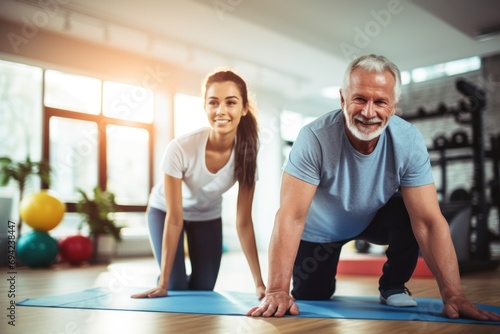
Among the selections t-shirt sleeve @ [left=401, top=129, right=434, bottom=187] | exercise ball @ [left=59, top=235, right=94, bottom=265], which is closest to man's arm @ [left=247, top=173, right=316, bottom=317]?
t-shirt sleeve @ [left=401, top=129, right=434, bottom=187]

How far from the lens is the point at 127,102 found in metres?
6.43

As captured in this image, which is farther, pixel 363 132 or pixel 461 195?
pixel 461 195

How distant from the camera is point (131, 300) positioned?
2.14m

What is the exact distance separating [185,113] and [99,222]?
7.64 feet

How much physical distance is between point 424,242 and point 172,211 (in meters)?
1.12

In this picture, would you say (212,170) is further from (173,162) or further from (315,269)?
(315,269)

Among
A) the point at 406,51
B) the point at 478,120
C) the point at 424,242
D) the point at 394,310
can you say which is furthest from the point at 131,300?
the point at 406,51

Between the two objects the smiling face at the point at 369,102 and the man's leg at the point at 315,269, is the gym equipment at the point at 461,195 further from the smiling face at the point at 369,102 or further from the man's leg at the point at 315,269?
the smiling face at the point at 369,102

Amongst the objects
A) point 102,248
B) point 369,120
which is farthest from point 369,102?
point 102,248

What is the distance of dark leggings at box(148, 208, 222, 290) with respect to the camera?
2.64 metres

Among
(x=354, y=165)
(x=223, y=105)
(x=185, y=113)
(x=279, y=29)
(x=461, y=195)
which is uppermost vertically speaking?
(x=279, y=29)

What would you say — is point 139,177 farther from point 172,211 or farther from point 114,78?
point 172,211

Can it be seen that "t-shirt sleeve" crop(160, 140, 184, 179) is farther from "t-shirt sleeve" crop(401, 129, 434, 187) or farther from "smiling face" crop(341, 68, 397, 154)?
"t-shirt sleeve" crop(401, 129, 434, 187)

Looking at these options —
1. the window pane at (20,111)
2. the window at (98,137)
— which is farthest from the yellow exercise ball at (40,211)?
the window pane at (20,111)
